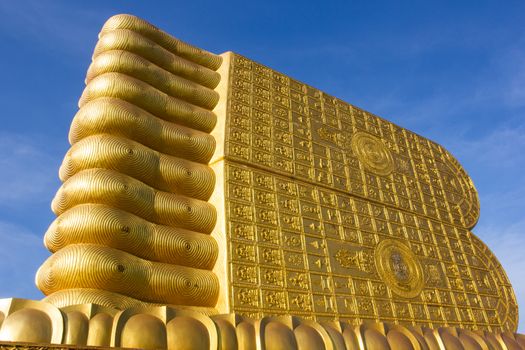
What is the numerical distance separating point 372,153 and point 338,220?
296 centimetres

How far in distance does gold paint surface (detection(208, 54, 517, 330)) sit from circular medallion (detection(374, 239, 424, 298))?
3cm

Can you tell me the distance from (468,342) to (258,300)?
152 inches

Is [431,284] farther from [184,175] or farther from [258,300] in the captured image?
[184,175]

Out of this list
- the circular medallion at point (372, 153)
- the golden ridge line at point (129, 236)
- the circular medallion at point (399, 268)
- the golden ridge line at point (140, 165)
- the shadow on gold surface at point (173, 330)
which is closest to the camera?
the shadow on gold surface at point (173, 330)

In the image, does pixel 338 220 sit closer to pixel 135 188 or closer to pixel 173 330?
pixel 135 188

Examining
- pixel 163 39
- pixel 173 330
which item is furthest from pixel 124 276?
pixel 163 39

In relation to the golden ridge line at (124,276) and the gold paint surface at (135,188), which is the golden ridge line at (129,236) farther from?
the golden ridge line at (124,276)

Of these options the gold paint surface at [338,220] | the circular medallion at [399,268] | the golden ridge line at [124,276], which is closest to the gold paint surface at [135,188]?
the golden ridge line at [124,276]

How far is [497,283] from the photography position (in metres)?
12.0

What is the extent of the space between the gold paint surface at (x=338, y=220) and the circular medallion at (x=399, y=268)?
1.2 inches

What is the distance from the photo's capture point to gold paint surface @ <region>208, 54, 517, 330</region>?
7.87 metres

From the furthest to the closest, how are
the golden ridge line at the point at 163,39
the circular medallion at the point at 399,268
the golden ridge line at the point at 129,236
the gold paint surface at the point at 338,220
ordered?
the circular medallion at the point at 399,268 < the golden ridge line at the point at 163,39 < the gold paint surface at the point at 338,220 < the golden ridge line at the point at 129,236

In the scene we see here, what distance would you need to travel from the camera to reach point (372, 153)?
1171 centimetres

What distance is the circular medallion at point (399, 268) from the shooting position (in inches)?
373
